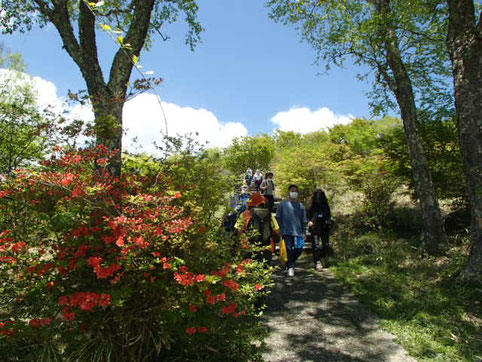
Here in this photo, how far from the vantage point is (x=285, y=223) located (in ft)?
19.2

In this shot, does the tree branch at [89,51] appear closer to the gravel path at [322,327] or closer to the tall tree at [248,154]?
the gravel path at [322,327]

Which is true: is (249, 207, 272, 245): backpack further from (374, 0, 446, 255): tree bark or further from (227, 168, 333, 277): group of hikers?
(374, 0, 446, 255): tree bark

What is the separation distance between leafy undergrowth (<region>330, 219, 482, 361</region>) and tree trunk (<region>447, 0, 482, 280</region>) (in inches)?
22.0

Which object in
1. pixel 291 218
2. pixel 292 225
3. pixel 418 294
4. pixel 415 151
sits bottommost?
pixel 418 294

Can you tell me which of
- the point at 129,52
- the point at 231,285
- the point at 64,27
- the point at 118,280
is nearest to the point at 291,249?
the point at 231,285

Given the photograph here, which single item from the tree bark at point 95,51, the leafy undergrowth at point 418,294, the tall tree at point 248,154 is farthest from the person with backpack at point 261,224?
the tall tree at point 248,154

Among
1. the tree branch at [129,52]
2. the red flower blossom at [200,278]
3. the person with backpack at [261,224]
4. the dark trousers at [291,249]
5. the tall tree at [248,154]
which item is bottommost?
the dark trousers at [291,249]

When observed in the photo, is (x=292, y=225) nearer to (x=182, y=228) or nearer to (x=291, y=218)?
(x=291, y=218)

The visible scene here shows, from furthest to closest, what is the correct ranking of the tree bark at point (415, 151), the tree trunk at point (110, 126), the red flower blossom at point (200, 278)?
the tree bark at point (415, 151), the tree trunk at point (110, 126), the red flower blossom at point (200, 278)

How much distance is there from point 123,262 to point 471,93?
17.8ft

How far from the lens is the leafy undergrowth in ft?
11.2

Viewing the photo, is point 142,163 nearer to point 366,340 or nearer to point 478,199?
point 366,340

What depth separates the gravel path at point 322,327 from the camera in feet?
10.9

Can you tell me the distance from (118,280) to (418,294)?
176 inches
